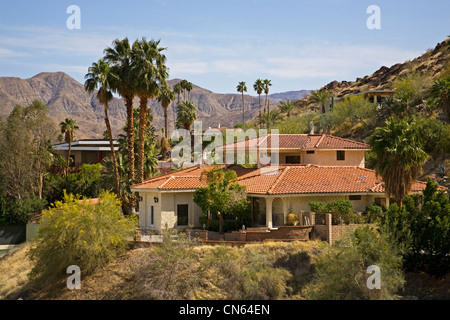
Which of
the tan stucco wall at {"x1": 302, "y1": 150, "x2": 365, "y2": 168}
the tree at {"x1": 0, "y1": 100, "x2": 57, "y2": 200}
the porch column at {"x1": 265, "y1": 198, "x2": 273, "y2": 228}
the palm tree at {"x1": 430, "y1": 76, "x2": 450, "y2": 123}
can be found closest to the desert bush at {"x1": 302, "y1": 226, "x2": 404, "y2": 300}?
the porch column at {"x1": 265, "y1": 198, "x2": 273, "y2": 228}

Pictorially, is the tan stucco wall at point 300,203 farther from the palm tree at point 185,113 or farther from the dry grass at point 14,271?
the palm tree at point 185,113

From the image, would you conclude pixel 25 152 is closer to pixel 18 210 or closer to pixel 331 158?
pixel 18 210

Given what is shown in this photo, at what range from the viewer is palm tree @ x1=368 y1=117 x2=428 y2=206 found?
120ft

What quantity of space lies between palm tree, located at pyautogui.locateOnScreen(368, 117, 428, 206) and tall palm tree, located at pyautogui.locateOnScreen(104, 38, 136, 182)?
886 inches

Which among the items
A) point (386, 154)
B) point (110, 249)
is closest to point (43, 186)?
point (110, 249)

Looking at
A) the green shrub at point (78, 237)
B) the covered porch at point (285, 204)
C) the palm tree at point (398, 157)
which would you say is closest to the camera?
the green shrub at point (78, 237)

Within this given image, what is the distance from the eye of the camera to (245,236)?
1469 inches

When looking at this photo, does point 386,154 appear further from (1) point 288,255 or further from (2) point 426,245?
(1) point 288,255

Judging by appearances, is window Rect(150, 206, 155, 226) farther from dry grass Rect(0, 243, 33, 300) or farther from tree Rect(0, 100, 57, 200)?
tree Rect(0, 100, 57, 200)

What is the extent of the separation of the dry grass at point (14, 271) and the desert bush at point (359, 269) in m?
21.2

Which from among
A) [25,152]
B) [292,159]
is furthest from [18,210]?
[292,159]

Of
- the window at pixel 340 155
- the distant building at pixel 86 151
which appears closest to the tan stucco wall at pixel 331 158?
the window at pixel 340 155

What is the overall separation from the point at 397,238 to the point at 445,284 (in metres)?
3.73

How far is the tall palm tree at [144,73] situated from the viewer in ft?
160
